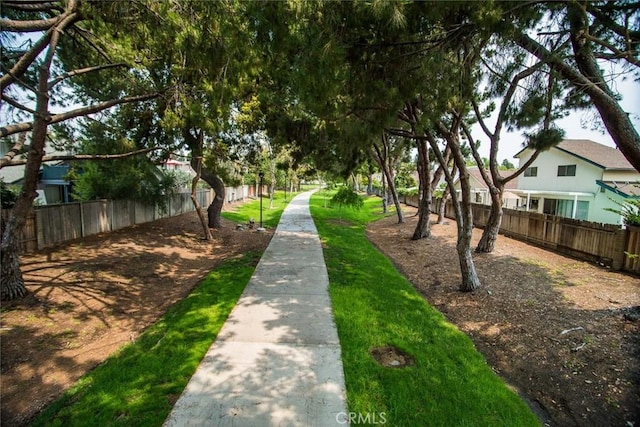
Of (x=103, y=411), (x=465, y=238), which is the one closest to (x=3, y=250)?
(x=103, y=411)

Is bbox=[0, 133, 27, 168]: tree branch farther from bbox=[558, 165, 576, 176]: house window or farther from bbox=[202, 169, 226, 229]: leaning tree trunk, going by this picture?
bbox=[558, 165, 576, 176]: house window

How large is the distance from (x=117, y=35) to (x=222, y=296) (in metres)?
5.41

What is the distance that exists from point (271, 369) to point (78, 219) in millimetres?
9114

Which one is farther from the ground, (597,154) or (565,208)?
(597,154)

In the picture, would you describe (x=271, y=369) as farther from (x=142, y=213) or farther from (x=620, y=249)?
(x=142, y=213)

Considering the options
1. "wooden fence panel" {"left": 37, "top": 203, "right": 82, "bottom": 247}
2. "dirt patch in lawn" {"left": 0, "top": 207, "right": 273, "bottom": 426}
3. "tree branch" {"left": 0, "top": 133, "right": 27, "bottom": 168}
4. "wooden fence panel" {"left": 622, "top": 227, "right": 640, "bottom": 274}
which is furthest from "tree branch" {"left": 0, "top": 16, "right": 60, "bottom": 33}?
"wooden fence panel" {"left": 622, "top": 227, "right": 640, "bottom": 274}

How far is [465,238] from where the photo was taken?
716 cm

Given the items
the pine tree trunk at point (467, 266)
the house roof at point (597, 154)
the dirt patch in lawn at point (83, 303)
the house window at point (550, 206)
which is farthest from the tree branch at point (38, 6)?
the house window at point (550, 206)

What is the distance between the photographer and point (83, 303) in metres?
6.03

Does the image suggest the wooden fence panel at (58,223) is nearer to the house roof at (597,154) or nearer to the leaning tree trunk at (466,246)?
the leaning tree trunk at (466,246)

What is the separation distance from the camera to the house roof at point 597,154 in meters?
17.5

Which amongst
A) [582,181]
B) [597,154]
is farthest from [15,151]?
[597,154]

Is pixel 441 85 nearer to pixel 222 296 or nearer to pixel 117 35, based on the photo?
pixel 222 296

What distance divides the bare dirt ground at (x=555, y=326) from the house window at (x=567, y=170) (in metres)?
13.3
